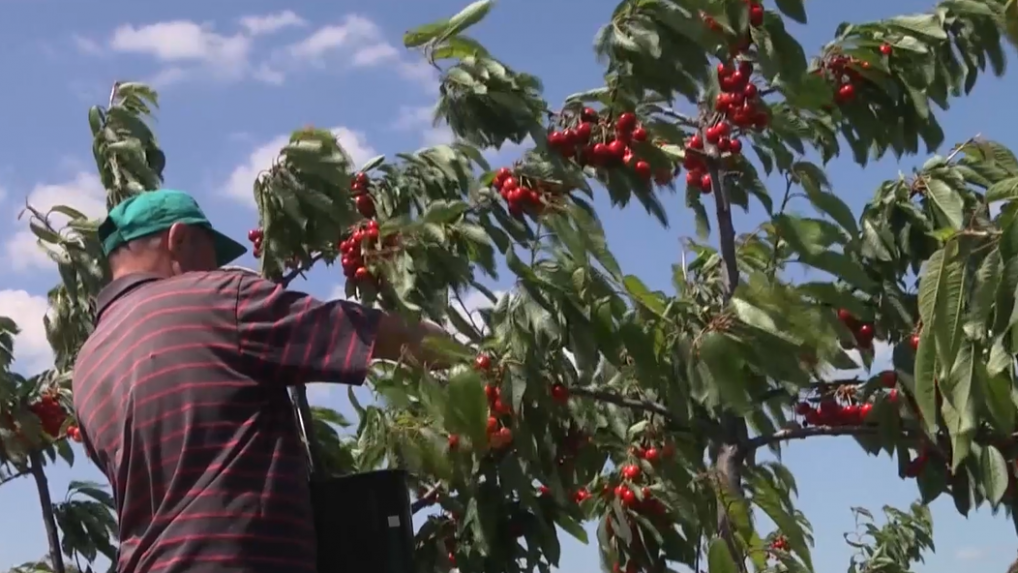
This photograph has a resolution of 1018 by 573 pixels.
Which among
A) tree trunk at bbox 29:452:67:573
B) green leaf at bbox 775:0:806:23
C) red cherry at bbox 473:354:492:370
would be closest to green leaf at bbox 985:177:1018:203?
red cherry at bbox 473:354:492:370

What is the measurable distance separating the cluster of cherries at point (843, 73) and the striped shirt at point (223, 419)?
167cm

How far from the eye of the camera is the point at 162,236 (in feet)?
7.47

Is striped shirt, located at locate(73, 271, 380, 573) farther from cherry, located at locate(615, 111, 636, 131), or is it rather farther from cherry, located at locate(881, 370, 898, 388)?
cherry, located at locate(881, 370, 898, 388)

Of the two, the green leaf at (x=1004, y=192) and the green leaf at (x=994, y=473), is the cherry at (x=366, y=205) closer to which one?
the green leaf at (x=994, y=473)

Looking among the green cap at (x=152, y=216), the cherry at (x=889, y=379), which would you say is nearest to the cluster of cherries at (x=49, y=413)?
the green cap at (x=152, y=216)

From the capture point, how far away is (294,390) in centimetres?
244

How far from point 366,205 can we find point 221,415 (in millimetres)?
1310

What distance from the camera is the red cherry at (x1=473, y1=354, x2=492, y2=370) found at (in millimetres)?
2719

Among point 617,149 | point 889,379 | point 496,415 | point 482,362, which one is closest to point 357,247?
point 482,362

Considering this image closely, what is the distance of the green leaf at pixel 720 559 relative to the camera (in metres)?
2.36

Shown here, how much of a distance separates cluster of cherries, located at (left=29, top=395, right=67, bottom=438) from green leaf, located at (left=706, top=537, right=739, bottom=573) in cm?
311

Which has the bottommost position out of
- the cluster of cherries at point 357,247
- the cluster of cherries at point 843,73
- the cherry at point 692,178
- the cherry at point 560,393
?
the cherry at point 560,393

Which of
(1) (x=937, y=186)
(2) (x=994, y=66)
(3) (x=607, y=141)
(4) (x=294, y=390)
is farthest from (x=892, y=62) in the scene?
(4) (x=294, y=390)

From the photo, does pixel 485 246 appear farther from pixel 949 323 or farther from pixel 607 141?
pixel 949 323
